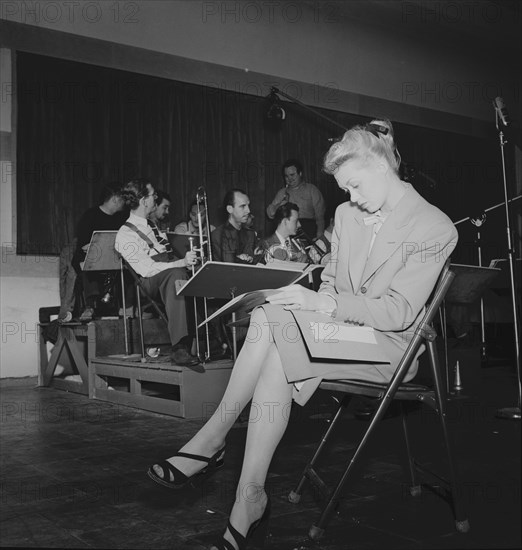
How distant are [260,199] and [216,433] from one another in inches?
214

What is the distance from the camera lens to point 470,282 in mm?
3574

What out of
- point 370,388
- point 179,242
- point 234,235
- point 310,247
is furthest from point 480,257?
point 370,388

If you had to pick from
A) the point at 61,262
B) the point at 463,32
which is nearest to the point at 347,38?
the point at 463,32

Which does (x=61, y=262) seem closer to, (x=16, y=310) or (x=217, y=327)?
(x=16, y=310)

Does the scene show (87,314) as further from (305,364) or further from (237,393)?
(305,364)

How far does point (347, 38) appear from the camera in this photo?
312 inches

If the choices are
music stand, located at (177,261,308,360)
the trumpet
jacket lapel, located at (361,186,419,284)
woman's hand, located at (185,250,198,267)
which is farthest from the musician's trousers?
jacket lapel, located at (361,186,419,284)

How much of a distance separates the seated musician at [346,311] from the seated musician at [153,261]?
2010 millimetres

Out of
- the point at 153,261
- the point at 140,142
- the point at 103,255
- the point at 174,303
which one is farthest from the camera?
the point at 140,142

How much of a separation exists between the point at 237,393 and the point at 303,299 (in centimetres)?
31

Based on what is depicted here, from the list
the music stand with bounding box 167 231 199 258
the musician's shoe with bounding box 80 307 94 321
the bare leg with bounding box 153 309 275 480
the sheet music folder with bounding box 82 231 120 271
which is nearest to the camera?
the bare leg with bounding box 153 309 275 480

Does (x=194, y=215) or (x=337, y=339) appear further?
(x=194, y=215)

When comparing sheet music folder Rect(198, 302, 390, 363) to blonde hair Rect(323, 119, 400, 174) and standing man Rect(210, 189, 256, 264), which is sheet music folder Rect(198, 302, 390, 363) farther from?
standing man Rect(210, 189, 256, 264)

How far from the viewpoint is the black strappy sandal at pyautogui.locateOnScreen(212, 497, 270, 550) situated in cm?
147
